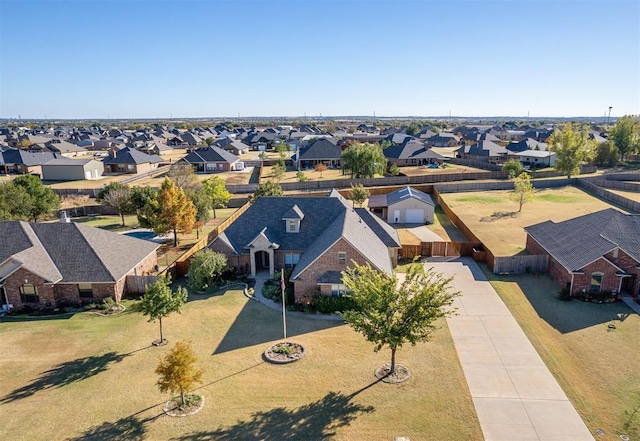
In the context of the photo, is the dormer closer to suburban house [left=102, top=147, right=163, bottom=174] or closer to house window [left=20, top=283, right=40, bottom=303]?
house window [left=20, top=283, right=40, bottom=303]

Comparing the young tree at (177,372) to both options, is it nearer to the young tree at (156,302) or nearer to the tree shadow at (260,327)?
the tree shadow at (260,327)

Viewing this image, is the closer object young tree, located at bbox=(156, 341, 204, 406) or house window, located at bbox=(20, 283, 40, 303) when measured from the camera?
young tree, located at bbox=(156, 341, 204, 406)

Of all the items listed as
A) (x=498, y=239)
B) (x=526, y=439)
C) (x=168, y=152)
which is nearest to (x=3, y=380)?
(x=526, y=439)

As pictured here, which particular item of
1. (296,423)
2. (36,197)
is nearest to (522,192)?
(296,423)

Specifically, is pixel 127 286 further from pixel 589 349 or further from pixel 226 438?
pixel 589 349

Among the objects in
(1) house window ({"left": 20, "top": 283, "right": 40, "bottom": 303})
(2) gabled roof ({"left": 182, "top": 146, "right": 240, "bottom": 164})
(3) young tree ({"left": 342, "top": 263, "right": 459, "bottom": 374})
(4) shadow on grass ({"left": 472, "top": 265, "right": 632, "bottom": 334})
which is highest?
(2) gabled roof ({"left": 182, "top": 146, "right": 240, "bottom": 164})

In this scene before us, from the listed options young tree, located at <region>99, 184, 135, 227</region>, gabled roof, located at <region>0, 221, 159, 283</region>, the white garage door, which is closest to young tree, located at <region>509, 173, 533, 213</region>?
the white garage door
